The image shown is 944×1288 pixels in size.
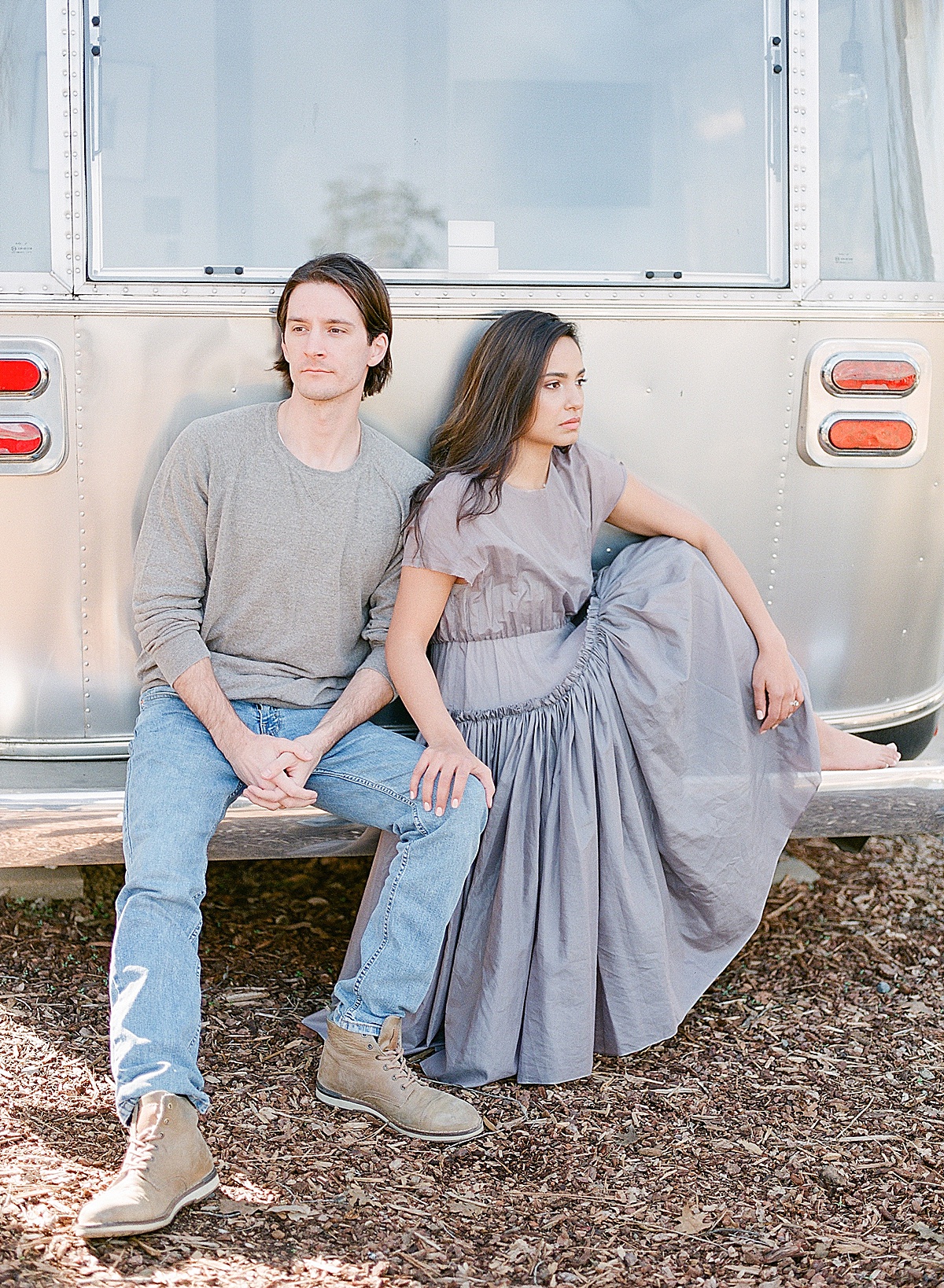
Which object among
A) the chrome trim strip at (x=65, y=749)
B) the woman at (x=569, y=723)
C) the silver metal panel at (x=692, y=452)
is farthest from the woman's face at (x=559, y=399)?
the chrome trim strip at (x=65, y=749)

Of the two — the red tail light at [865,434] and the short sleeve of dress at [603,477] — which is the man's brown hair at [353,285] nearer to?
the short sleeve of dress at [603,477]

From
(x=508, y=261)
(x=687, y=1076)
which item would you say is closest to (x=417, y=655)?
(x=508, y=261)

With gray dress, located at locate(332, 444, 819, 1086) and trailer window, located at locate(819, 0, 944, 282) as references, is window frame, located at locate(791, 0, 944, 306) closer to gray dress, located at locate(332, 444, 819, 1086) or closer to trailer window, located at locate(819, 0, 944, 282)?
trailer window, located at locate(819, 0, 944, 282)

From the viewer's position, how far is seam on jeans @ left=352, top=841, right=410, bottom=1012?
264 cm

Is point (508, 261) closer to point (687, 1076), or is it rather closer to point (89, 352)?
point (89, 352)

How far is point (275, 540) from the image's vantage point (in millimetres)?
2758

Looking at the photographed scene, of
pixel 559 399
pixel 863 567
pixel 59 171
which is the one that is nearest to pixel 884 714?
pixel 863 567

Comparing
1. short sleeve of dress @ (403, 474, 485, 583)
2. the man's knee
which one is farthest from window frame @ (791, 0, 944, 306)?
the man's knee

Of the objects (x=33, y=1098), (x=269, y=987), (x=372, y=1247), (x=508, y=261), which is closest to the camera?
(x=372, y=1247)

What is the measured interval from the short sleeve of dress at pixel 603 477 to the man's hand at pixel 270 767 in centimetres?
86

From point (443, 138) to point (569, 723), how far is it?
4.19 feet

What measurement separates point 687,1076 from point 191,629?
4.68 feet

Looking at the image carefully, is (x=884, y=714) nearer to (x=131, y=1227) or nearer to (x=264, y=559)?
(x=264, y=559)

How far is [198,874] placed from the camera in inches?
98.5
